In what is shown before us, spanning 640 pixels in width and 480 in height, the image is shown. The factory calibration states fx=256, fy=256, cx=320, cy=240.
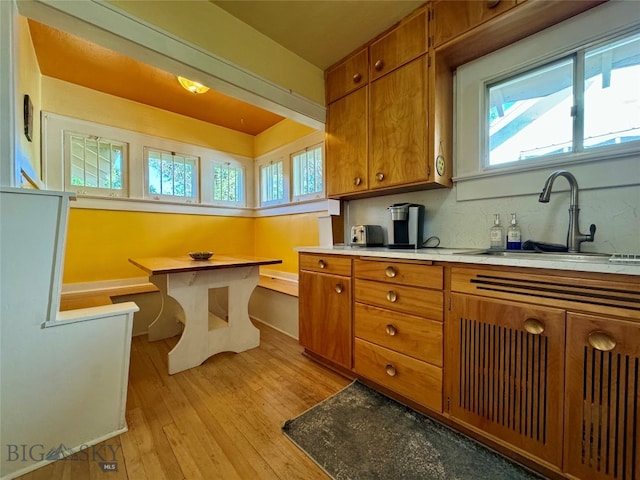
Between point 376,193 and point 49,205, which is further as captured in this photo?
point 376,193

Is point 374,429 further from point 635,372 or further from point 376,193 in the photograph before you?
point 376,193

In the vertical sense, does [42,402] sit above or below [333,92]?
below

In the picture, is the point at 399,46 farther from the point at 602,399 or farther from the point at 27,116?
the point at 27,116

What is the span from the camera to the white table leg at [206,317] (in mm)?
1926

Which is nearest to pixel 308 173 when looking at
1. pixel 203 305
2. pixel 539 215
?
pixel 203 305

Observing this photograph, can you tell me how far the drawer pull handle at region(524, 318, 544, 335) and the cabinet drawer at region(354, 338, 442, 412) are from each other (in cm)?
47

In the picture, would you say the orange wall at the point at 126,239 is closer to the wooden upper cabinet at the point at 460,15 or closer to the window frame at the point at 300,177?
the window frame at the point at 300,177

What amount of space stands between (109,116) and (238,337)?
267 centimetres

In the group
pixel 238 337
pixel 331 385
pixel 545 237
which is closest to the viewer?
pixel 545 237

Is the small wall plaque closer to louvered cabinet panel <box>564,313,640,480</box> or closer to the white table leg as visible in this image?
the white table leg

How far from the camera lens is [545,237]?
142 cm

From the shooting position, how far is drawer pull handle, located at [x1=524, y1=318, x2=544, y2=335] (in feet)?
3.31

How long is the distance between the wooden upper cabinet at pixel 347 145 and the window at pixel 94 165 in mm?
2312

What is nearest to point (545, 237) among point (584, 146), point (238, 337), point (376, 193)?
point (584, 146)
